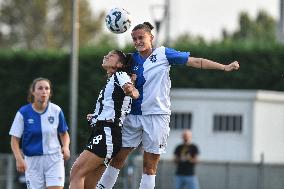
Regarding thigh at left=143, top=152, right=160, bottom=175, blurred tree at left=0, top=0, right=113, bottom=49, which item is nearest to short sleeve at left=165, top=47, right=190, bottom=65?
thigh at left=143, top=152, right=160, bottom=175

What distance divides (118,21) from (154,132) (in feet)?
4.98

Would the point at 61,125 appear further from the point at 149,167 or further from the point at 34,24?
the point at 34,24

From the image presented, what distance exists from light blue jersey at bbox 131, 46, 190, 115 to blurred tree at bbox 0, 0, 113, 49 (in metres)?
60.0

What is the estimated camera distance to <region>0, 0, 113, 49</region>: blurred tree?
74500 mm

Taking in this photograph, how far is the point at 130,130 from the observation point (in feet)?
46.2

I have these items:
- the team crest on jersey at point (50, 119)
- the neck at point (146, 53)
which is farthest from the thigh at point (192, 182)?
the neck at point (146, 53)

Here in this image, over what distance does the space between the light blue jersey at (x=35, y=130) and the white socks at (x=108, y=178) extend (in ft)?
5.68

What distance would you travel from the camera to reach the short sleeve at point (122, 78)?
13.5 m

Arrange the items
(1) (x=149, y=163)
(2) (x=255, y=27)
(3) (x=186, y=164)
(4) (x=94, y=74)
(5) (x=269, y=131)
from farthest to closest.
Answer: (2) (x=255, y=27), (4) (x=94, y=74), (5) (x=269, y=131), (3) (x=186, y=164), (1) (x=149, y=163)

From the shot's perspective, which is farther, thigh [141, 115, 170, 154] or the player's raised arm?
thigh [141, 115, 170, 154]

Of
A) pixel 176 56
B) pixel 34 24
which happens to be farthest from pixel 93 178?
pixel 34 24

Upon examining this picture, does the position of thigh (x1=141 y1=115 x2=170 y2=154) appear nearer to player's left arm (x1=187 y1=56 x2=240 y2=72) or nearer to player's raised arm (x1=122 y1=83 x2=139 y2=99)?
player's raised arm (x1=122 y1=83 x2=139 y2=99)

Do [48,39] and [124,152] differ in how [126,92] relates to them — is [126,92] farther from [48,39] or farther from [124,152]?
[48,39]

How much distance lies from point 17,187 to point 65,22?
4670 centimetres
